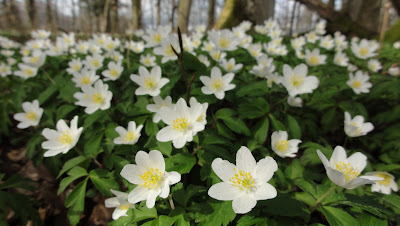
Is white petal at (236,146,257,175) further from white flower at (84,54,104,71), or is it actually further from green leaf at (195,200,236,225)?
white flower at (84,54,104,71)

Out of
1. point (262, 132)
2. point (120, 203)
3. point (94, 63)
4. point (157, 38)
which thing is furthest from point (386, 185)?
point (94, 63)

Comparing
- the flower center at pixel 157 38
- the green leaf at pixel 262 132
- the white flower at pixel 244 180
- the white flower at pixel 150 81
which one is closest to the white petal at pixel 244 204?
the white flower at pixel 244 180

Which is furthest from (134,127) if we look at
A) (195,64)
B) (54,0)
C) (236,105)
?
(54,0)

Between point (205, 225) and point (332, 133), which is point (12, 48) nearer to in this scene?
point (205, 225)

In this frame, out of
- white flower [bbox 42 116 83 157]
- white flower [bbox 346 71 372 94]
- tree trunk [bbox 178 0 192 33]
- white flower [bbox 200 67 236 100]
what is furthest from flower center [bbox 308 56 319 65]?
tree trunk [bbox 178 0 192 33]

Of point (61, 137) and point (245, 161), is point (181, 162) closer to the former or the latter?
point (245, 161)
